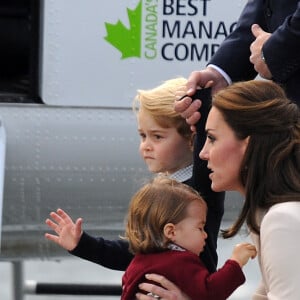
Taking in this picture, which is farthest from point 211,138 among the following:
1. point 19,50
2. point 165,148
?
point 19,50

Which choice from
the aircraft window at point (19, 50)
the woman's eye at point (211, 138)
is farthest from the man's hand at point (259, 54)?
the aircraft window at point (19, 50)

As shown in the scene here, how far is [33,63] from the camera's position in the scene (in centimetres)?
461

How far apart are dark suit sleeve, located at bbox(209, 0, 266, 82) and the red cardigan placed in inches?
25.6

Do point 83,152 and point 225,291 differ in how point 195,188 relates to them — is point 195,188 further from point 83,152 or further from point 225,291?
point 83,152

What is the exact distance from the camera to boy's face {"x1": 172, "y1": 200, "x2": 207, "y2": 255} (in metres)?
2.51

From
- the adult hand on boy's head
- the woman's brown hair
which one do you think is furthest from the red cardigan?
the adult hand on boy's head

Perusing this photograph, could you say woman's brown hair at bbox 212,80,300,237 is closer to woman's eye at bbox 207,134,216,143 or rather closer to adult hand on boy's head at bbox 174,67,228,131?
woman's eye at bbox 207,134,216,143

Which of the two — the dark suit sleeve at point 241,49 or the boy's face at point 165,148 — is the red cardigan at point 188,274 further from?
the dark suit sleeve at point 241,49

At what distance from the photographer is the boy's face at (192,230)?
2.51 m

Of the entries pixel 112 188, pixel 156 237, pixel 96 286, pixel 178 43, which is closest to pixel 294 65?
pixel 156 237

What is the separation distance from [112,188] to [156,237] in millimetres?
2179

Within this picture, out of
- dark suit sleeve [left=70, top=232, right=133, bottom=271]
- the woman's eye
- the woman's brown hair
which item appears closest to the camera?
the woman's brown hair

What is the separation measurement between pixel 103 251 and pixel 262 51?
28.2 inches

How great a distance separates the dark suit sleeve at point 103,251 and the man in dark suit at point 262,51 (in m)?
0.42
